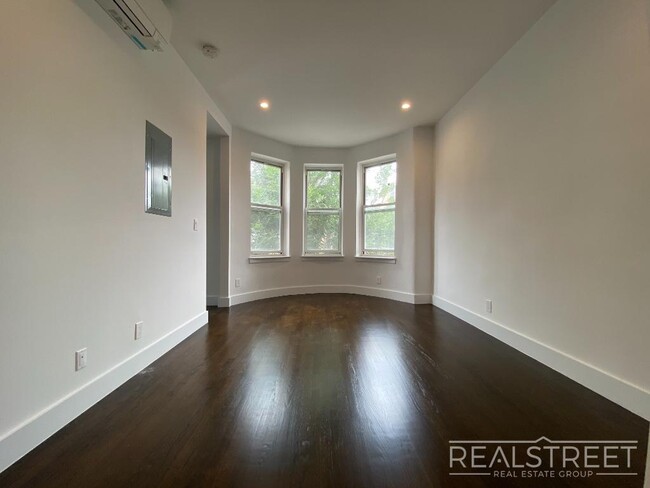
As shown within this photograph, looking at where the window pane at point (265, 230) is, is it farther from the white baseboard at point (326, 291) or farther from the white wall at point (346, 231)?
the white baseboard at point (326, 291)

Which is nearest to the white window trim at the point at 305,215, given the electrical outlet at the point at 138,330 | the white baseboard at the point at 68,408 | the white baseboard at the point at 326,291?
the white baseboard at the point at 326,291

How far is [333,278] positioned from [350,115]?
8.93ft

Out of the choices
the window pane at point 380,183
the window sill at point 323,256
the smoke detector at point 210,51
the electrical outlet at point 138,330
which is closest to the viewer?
the electrical outlet at point 138,330

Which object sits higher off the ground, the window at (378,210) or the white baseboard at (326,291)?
the window at (378,210)

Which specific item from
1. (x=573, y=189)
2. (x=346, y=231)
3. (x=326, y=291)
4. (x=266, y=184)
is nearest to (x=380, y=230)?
(x=346, y=231)

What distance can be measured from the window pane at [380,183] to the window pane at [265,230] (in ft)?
5.25

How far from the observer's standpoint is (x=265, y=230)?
4.92 metres

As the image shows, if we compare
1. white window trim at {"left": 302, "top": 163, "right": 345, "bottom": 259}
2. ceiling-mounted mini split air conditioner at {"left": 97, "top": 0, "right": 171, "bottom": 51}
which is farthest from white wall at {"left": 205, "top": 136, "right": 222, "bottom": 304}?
ceiling-mounted mini split air conditioner at {"left": 97, "top": 0, "right": 171, "bottom": 51}

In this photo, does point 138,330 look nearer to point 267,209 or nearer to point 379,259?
point 267,209

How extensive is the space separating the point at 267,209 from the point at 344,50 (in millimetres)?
2808

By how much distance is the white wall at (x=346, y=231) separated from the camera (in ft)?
14.5

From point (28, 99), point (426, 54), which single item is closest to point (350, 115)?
point (426, 54)

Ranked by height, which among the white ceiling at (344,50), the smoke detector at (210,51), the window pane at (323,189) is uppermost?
the white ceiling at (344,50)

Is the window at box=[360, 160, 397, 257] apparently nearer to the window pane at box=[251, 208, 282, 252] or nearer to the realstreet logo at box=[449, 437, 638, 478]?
the window pane at box=[251, 208, 282, 252]
